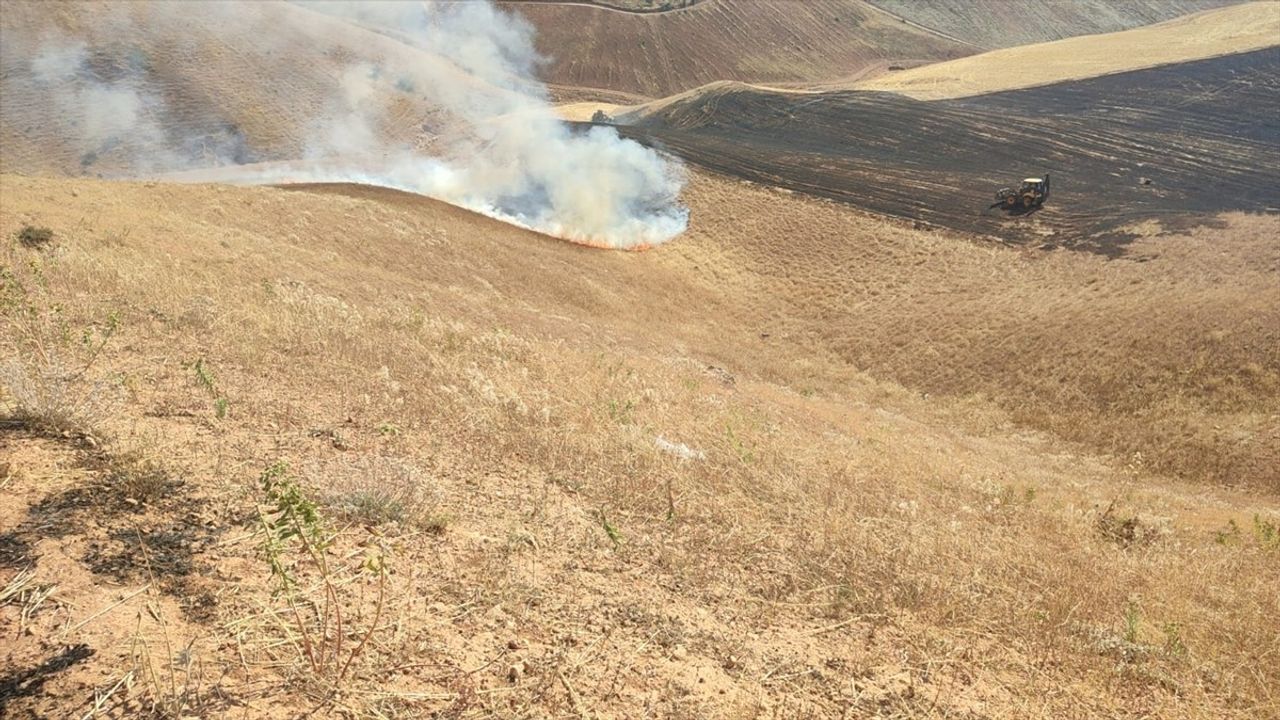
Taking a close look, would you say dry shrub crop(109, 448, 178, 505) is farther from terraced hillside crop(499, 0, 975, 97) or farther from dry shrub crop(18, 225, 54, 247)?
terraced hillside crop(499, 0, 975, 97)

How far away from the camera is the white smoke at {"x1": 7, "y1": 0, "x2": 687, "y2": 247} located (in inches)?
1505

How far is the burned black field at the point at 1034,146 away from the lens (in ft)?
111

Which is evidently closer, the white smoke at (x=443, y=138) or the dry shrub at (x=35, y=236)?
the dry shrub at (x=35, y=236)

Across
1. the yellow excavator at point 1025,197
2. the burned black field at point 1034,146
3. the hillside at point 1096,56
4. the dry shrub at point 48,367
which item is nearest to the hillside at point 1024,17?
the hillside at point 1096,56

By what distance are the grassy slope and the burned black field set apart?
57.8 feet

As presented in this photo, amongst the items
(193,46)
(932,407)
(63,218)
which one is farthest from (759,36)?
(63,218)

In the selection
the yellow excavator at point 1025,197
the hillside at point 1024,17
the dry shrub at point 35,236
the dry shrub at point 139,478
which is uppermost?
the hillside at point 1024,17

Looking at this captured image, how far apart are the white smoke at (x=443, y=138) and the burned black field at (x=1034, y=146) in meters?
6.83

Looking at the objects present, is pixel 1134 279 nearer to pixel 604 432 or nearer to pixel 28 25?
pixel 604 432

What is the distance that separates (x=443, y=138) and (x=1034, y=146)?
4876cm

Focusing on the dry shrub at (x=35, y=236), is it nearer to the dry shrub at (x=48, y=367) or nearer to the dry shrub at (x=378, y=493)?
the dry shrub at (x=48, y=367)

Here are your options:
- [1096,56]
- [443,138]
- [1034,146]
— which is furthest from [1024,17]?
[443,138]

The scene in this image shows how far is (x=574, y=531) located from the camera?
5.45 metres

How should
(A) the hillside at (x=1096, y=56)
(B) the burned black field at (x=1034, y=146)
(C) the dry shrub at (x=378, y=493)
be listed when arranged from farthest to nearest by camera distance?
1. (A) the hillside at (x=1096, y=56)
2. (B) the burned black field at (x=1034, y=146)
3. (C) the dry shrub at (x=378, y=493)
